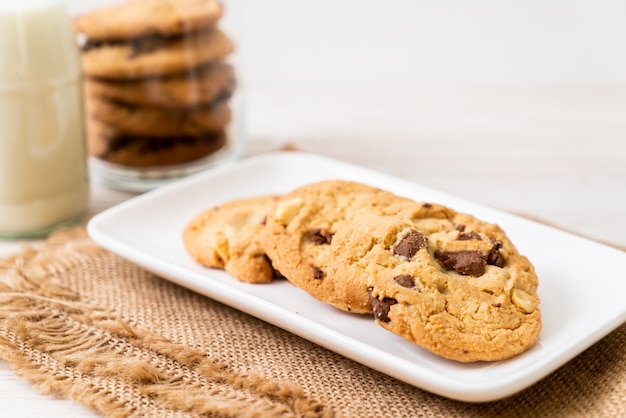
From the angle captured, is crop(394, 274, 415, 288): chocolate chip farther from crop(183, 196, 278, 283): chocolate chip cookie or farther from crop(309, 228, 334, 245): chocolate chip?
crop(183, 196, 278, 283): chocolate chip cookie

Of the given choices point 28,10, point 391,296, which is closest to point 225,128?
point 28,10

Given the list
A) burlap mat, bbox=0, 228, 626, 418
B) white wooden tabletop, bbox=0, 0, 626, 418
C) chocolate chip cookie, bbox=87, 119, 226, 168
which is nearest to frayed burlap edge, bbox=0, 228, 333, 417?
burlap mat, bbox=0, 228, 626, 418

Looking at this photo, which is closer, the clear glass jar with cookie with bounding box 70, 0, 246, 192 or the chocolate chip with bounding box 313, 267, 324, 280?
the chocolate chip with bounding box 313, 267, 324, 280

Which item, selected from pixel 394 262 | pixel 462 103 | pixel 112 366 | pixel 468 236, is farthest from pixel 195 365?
pixel 462 103

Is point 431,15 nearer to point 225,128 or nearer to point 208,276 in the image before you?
point 225,128

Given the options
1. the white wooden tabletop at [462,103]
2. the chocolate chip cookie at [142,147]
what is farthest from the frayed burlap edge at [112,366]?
the chocolate chip cookie at [142,147]

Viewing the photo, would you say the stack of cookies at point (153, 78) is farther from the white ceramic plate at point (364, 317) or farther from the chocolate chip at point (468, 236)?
the chocolate chip at point (468, 236)

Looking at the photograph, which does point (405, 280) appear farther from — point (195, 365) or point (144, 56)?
point (144, 56)

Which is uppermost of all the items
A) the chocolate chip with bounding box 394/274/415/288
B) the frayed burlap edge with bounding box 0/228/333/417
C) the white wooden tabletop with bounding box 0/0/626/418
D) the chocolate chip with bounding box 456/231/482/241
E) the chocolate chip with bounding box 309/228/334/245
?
the chocolate chip with bounding box 456/231/482/241
